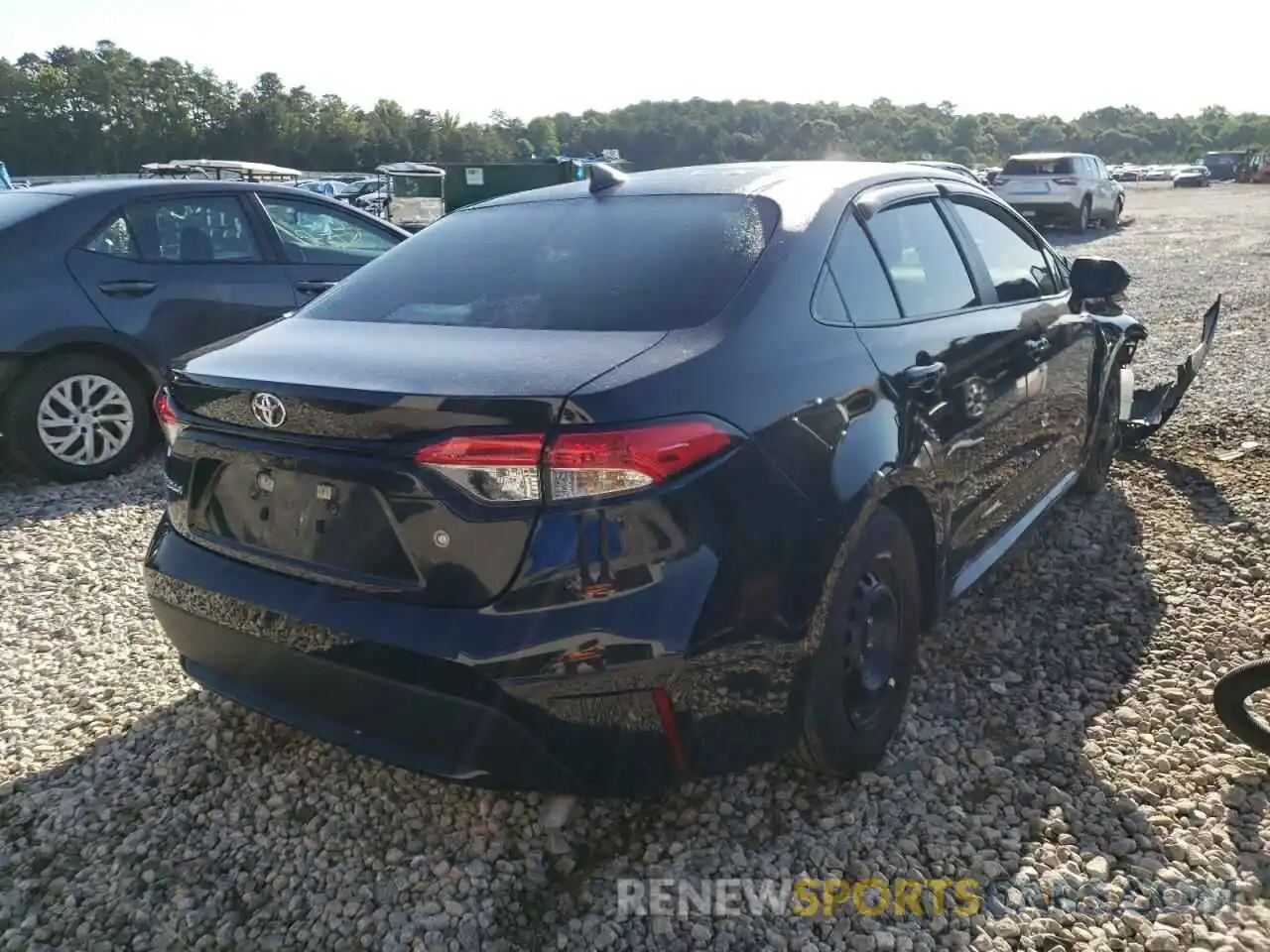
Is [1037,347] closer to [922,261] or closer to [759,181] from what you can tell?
[922,261]

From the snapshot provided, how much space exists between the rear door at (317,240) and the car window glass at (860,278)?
3834 mm

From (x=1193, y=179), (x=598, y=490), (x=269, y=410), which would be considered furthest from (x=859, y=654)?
(x=1193, y=179)

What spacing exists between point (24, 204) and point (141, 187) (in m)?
0.59

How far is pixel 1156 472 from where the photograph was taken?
17.1ft

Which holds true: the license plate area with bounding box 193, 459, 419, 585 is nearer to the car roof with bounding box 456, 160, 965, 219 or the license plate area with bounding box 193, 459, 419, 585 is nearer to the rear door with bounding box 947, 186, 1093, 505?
the car roof with bounding box 456, 160, 965, 219

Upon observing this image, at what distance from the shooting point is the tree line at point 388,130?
236 ft

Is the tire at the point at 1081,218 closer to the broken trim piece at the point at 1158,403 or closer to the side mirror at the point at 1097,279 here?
the broken trim piece at the point at 1158,403

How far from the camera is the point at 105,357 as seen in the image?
211 inches

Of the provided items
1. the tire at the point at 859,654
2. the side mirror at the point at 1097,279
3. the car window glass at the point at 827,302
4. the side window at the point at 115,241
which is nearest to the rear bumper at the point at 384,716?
the tire at the point at 859,654

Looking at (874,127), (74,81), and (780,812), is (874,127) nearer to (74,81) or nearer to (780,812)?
(74,81)

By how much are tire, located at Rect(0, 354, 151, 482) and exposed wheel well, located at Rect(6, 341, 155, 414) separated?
16mm

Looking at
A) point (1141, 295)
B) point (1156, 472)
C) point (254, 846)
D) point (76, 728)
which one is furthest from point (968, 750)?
point (1141, 295)

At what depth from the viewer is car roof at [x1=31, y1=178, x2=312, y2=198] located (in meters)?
5.46

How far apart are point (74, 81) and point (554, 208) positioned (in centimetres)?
8748
